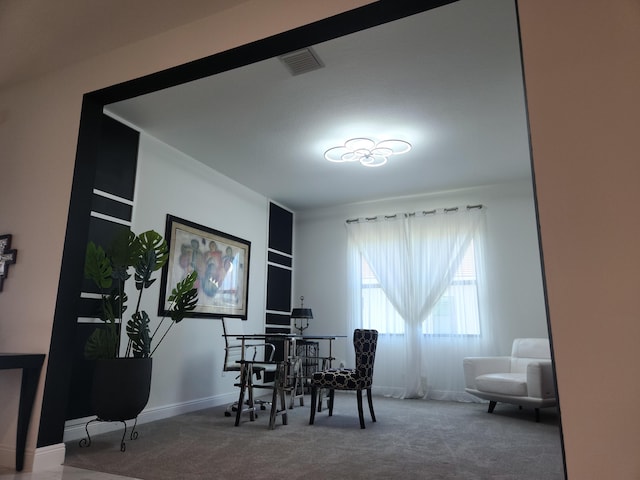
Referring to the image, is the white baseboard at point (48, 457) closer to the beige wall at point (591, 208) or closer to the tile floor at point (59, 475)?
the tile floor at point (59, 475)

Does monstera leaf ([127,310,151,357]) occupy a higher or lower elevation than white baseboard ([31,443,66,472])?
higher

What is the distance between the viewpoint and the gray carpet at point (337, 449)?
258 cm

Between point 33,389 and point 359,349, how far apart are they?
8.68ft

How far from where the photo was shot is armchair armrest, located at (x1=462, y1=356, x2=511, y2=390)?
16.0 feet

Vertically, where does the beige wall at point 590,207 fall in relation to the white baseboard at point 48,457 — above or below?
above

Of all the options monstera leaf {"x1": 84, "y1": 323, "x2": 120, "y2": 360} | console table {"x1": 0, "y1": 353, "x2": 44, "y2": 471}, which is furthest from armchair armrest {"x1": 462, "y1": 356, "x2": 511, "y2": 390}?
console table {"x1": 0, "y1": 353, "x2": 44, "y2": 471}

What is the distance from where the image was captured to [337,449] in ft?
A: 10.2

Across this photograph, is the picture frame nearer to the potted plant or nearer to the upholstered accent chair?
the potted plant

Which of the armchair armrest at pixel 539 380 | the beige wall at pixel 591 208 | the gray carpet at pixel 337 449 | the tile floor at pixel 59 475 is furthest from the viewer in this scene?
the armchair armrest at pixel 539 380

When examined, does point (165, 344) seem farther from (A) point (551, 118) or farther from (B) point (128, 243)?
(A) point (551, 118)

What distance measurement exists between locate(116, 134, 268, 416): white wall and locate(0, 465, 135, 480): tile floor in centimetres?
157

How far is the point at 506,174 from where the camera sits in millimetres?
5551

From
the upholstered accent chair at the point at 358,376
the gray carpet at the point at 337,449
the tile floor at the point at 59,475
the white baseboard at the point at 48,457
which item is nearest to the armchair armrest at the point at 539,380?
the gray carpet at the point at 337,449

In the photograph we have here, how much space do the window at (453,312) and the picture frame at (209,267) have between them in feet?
6.63
